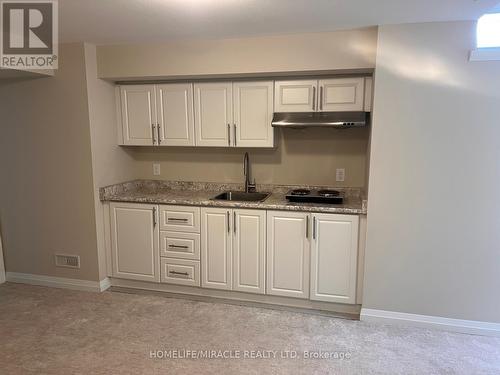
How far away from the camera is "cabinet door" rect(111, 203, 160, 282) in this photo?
3361 mm

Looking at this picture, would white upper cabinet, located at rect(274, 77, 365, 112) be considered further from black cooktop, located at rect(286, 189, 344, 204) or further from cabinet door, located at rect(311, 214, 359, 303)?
cabinet door, located at rect(311, 214, 359, 303)

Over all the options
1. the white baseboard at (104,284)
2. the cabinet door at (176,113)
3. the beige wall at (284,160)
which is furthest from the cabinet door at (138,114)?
the white baseboard at (104,284)

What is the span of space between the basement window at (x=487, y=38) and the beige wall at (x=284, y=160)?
1053mm

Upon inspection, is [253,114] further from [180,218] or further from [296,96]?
[180,218]

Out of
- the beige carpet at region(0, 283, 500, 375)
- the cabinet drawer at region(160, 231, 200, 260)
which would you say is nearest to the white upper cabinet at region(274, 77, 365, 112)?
the cabinet drawer at region(160, 231, 200, 260)

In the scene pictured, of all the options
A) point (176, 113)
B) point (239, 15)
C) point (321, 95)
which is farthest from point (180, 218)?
point (239, 15)

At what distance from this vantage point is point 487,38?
2480mm

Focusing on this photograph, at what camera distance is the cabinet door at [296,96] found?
3.07m

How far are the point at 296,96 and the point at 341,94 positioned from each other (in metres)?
0.38

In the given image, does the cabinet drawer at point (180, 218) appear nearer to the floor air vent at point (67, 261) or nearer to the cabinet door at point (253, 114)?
the cabinet door at point (253, 114)

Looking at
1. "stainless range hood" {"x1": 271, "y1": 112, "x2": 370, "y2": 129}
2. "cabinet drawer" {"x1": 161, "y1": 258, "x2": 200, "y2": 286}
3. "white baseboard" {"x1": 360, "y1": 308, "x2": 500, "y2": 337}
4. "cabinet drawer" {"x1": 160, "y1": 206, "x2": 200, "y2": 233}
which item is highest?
"stainless range hood" {"x1": 271, "y1": 112, "x2": 370, "y2": 129}

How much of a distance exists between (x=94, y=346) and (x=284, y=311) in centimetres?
151

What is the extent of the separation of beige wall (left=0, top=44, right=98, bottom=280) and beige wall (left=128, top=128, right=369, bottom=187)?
715mm

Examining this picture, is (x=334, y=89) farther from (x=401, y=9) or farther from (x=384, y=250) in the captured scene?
(x=384, y=250)
